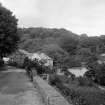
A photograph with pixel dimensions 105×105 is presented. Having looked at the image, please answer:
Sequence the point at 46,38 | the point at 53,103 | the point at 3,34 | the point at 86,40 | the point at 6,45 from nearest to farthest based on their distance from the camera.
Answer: the point at 53,103 < the point at 3,34 < the point at 6,45 < the point at 86,40 < the point at 46,38

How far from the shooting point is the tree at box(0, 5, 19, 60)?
20.4 metres

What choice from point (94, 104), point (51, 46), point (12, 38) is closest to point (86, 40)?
point (51, 46)

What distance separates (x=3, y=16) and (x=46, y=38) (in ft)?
180

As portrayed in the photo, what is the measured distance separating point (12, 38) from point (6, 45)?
4.02ft

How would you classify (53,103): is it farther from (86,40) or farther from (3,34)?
(86,40)

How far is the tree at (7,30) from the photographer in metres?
20.4

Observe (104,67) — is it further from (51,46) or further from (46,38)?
(46,38)

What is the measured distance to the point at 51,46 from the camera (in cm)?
6912

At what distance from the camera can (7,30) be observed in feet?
69.4

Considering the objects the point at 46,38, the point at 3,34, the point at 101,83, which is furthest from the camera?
the point at 46,38

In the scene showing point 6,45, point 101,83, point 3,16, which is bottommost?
point 101,83

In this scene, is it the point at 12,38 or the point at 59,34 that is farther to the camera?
the point at 59,34

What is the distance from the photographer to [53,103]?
4906mm

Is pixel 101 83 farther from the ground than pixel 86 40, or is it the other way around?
pixel 86 40
